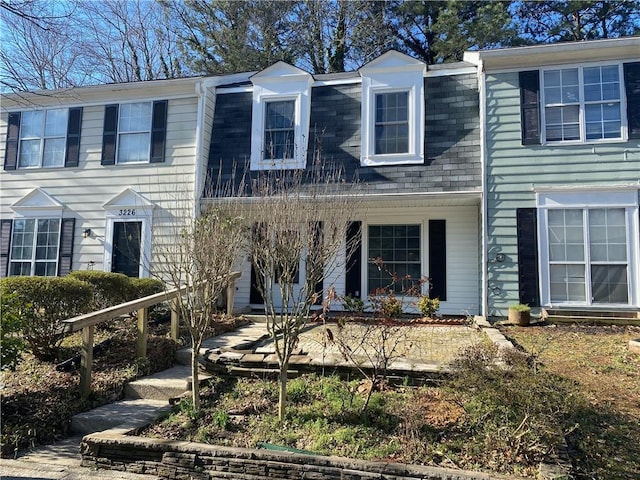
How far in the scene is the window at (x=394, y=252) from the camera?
10.6 metres

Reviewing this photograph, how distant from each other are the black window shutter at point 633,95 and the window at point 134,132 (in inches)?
422

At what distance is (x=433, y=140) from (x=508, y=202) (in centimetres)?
210

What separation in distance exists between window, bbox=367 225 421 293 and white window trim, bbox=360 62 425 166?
1.67 metres

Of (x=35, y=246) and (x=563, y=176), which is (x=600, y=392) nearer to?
(x=563, y=176)

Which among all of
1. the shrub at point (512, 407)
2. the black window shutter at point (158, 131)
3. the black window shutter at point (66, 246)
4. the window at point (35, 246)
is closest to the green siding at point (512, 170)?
the shrub at point (512, 407)

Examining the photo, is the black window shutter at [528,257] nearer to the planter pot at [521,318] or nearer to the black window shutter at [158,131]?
the planter pot at [521,318]

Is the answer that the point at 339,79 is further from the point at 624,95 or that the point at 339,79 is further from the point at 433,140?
the point at 624,95

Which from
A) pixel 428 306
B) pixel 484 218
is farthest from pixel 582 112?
pixel 428 306

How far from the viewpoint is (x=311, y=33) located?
1981 centimetres

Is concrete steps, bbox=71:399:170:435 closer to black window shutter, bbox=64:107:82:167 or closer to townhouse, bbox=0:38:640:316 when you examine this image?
townhouse, bbox=0:38:640:316

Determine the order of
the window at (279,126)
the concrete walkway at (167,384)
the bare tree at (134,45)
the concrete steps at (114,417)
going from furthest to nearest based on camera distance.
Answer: the bare tree at (134,45) < the window at (279,126) < the concrete steps at (114,417) < the concrete walkway at (167,384)

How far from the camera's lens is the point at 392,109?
10.4 metres

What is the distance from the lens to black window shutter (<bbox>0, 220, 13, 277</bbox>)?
1186 centimetres

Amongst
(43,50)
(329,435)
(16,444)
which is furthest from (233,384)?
(43,50)
